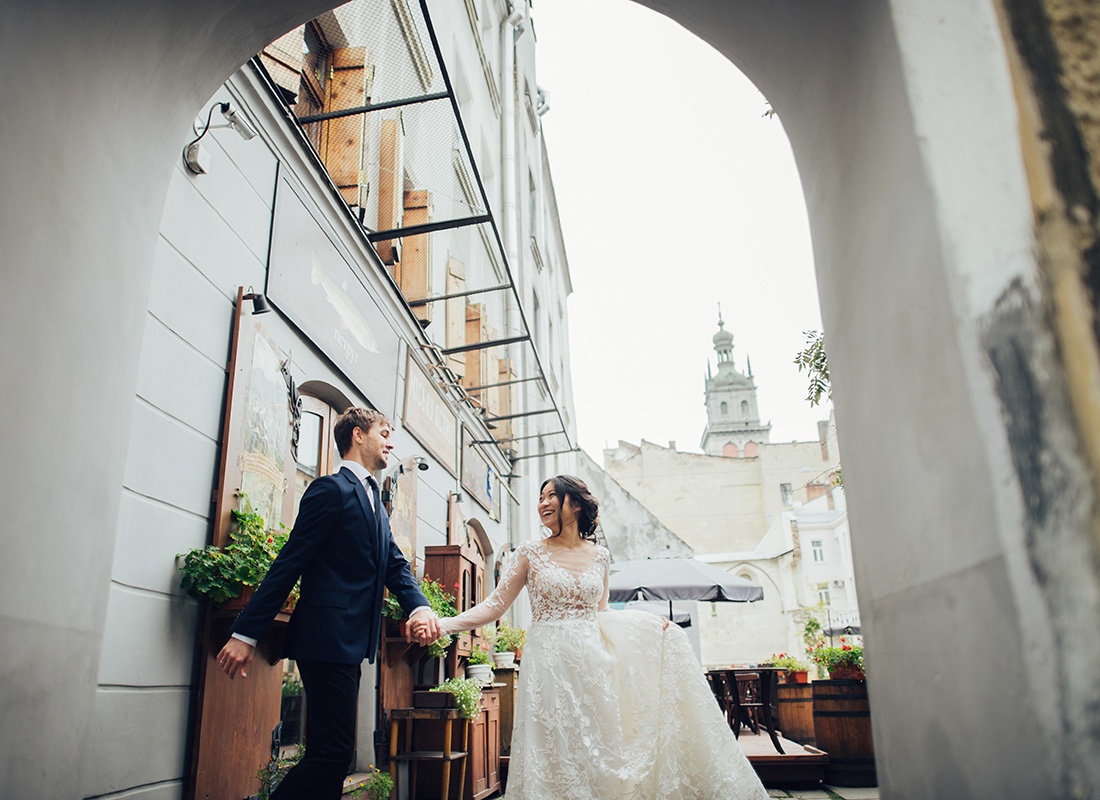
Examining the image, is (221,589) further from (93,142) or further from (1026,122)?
(1026,122)

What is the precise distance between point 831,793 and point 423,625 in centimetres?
380

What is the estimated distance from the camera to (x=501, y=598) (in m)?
4.21

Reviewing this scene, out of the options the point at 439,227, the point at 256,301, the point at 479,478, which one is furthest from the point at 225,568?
the point at 479,478

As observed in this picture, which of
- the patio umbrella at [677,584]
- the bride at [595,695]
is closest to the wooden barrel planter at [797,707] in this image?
the patio umbrella at [677,584]

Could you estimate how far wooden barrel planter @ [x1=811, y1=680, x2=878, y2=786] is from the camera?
235 inches

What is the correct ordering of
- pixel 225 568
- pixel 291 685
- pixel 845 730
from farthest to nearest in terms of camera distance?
pixel 845 730 < pixel 291 685 < pixel 225 568

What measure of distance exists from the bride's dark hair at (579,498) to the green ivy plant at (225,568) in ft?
4.73

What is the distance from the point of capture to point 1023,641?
1.44 m

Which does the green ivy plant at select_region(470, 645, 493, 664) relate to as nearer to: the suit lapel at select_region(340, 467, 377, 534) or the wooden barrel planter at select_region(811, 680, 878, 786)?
the wooden barrel planter at select_region(811, 680, 878, 786)

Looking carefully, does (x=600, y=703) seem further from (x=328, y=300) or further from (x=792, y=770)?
(x=328, y=300)

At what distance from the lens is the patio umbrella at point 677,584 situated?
1179cm

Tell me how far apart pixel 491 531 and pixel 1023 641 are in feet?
36.3

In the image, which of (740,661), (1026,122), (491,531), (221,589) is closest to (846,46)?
(1026,122)

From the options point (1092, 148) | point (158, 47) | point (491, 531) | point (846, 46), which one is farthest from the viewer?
point (491, 531)
